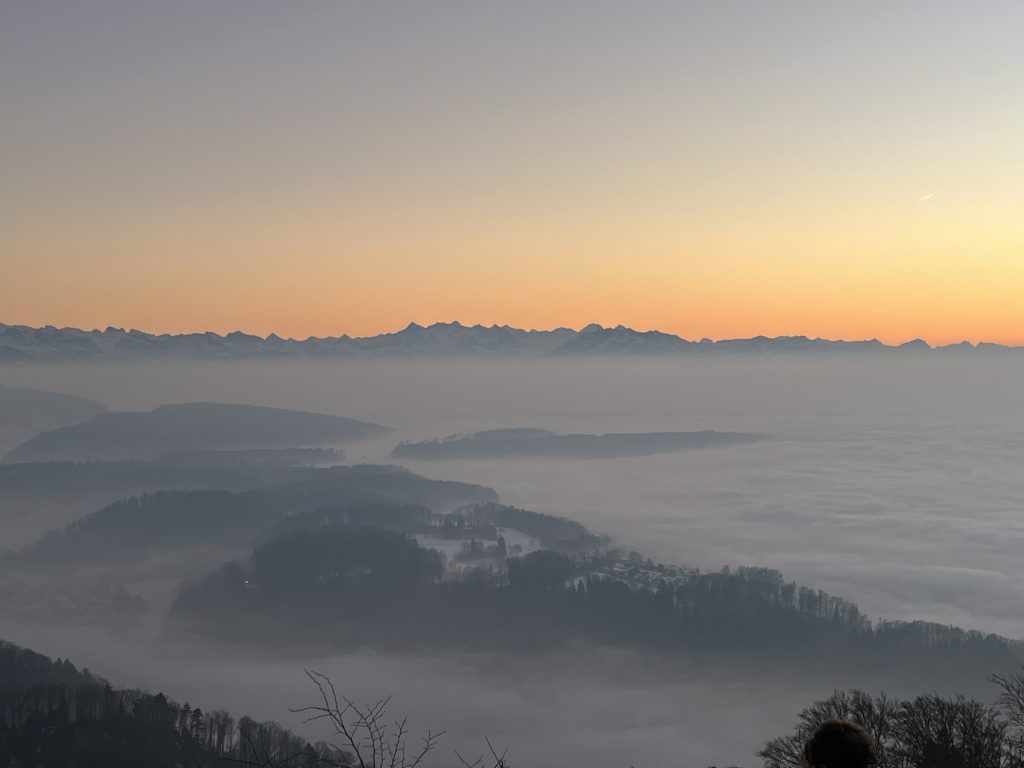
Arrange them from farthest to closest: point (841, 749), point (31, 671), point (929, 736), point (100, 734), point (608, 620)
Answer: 1. point (608, 620)
2. point (31, 671)
3. point (100, 734)
4. point (929, 736)
5. point (841, 749)

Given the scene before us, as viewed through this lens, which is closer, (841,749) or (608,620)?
(841,749)

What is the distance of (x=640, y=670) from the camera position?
15938cm

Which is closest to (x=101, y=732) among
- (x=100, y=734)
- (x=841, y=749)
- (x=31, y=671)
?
(x=100, y=734)

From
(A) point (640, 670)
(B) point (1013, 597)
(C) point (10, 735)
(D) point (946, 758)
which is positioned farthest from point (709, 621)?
(D) point (946, 758)

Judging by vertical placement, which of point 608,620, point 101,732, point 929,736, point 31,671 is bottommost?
point 608,620

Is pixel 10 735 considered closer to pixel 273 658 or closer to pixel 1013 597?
pixel 273 658

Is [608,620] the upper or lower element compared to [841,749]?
lower

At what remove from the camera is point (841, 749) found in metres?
5.37

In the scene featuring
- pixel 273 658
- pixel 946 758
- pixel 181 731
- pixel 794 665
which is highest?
pixel 946 758

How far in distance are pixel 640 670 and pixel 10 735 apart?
352ft

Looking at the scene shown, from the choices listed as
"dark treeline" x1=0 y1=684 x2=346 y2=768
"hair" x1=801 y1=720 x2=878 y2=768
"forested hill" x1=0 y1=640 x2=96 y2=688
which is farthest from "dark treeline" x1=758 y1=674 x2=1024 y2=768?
"forested hill" x1=0 y1=640 x2=96 y2=688

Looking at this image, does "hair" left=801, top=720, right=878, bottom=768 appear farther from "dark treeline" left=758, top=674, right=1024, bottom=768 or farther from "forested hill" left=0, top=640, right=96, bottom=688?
"forested hill" left=0, top=640, right=96, bottom=688

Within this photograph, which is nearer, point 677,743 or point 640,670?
point 677,743

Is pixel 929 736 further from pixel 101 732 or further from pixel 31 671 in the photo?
pixel 31 671
